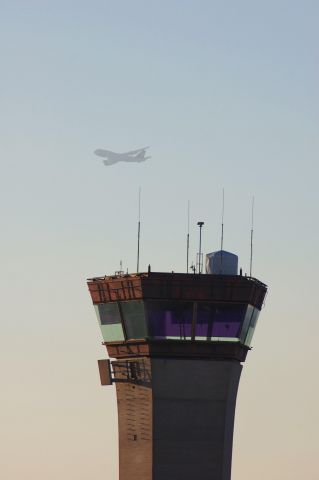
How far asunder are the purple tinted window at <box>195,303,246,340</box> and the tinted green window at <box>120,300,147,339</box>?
433 cm

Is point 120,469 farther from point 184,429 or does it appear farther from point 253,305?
point 253,305

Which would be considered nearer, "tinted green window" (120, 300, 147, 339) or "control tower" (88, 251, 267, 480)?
"control tower" (88, 251, 267, 480)

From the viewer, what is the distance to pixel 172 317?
496ft

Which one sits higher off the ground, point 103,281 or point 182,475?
point 103,281

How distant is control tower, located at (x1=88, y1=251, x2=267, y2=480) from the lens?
150750 mm

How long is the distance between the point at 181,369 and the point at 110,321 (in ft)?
24.1

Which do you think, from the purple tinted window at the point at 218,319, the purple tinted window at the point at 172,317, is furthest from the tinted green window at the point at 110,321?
the purple tinted window at the point at 218,319

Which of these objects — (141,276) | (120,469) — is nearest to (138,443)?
(120,469)

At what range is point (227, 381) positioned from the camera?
152 m

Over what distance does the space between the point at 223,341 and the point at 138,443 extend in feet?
34.4

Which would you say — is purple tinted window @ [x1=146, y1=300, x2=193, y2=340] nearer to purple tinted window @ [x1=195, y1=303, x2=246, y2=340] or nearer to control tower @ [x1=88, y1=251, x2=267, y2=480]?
control tower @ [x1=88, y1=251, x2=267, y2=480]

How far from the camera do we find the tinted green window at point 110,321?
153488 millimetres

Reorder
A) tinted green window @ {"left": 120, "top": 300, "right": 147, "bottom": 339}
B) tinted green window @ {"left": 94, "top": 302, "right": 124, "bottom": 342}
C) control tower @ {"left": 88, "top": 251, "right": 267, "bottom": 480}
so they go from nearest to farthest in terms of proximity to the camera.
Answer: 1. control tower @ {"left": 88, "top": 251, "right": 267, "bottom": 480}
2. tinted green window @ {"left": 120, "top": 300, "right": 147, "bottom": 339}
3. tinted green window @ {"left": 94, "top": 302, "right": 124, "bottom": 342}

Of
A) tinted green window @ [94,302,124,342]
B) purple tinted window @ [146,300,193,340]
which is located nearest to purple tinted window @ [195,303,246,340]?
purple tinted window @ [146,300,193,340]
